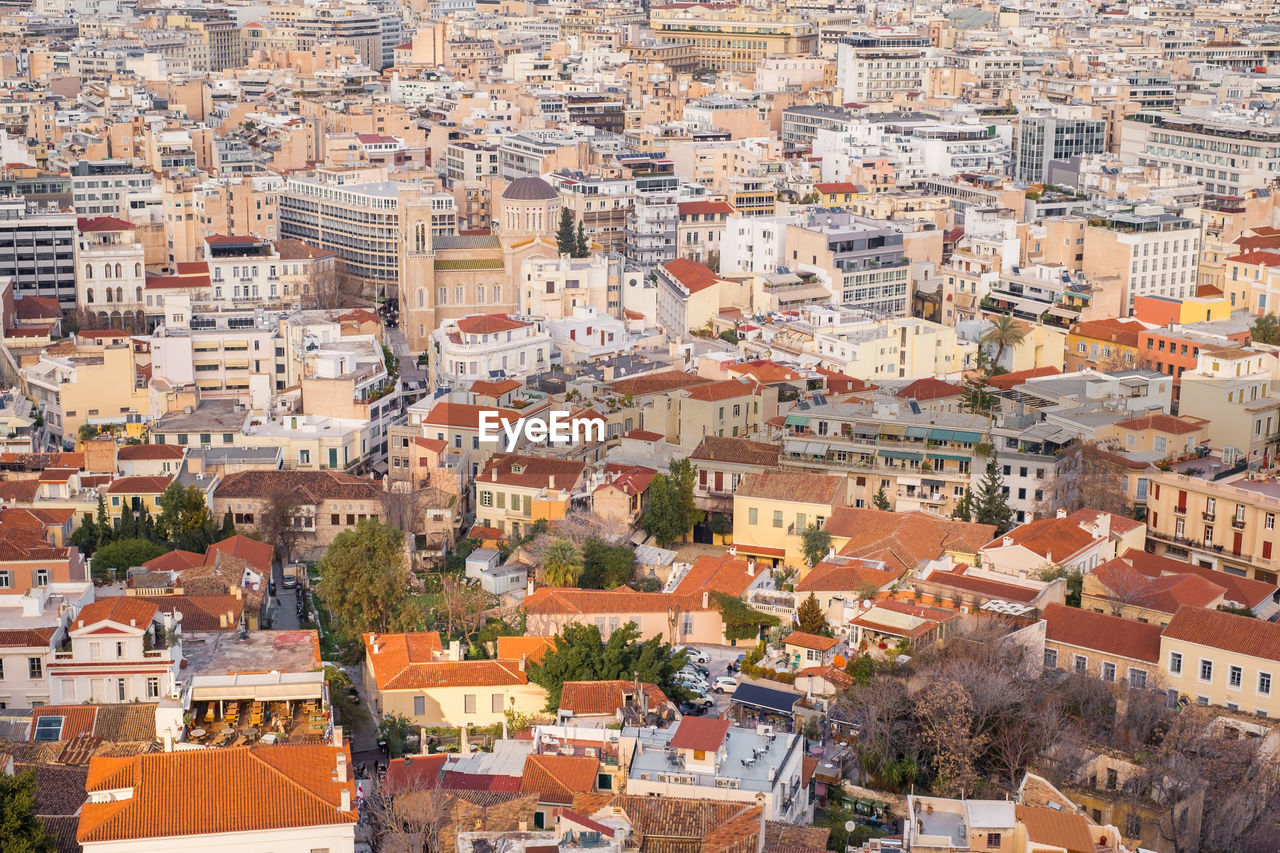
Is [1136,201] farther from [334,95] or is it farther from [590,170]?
[334,95]

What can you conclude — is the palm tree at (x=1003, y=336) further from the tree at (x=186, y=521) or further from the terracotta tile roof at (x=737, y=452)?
the tree at (x=186, y=521)

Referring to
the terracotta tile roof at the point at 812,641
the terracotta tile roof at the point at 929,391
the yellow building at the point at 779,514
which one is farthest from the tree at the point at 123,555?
the terracotta tile roof at the point at 929,391

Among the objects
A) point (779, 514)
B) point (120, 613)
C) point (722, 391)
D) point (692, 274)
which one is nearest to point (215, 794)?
point (120, 613)

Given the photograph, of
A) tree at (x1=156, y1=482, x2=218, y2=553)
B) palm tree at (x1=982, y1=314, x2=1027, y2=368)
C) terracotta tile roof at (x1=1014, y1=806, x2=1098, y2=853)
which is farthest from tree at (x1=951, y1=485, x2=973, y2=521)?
tree at (x1=156, y1=482, x2=218, y2=553)

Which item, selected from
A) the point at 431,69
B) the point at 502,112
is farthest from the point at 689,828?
the point at 431,69

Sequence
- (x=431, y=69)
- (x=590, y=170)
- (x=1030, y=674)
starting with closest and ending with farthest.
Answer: (x=1030, y=674) < (x=590, y=170) < (x=431, y=69)
